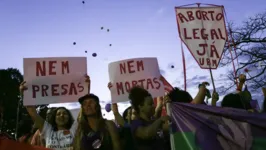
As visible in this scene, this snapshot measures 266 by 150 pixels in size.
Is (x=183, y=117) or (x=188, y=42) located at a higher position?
(x=188, y=42)

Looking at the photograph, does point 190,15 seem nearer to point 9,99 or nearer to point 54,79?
point 54,79

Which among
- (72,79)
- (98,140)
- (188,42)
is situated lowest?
(98,140)

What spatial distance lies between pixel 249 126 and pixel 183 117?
62 centimetres

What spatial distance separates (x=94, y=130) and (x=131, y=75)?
243 cm

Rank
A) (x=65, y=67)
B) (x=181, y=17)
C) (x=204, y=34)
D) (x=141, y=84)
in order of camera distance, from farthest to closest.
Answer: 1. (x=181, y=17)
2. (x=204, y=34)
3. (x=141, y=84)
4. (x=65, y=67)

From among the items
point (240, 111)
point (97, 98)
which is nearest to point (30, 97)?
point (97, 98)

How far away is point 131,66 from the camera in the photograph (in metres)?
6.12

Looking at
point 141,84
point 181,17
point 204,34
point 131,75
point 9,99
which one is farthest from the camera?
point 9,99

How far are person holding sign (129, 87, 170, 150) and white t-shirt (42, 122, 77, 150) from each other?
940 millimetres

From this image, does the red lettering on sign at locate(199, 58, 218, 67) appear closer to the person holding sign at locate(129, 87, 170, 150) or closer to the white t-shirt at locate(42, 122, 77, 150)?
the person holding sign at locate(129, 87, 170, 150)

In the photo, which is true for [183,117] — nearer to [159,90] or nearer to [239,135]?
[239,135]

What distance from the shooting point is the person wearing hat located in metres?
3.57

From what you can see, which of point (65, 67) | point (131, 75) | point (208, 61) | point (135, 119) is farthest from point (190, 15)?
point (135, 119)

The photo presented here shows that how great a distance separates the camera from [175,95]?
4.27 meters
